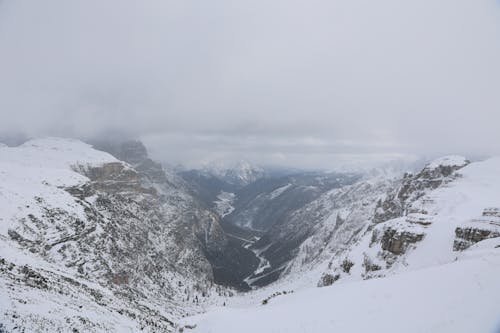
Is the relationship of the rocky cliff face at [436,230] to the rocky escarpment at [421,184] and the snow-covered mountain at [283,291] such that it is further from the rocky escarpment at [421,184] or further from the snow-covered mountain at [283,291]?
the rocky escarpment at [421,184]

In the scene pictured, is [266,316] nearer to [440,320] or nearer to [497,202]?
[440,320]

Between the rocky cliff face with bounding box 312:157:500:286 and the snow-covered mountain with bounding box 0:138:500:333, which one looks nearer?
the snow-covered mountain with bounding box 0:138:500:333

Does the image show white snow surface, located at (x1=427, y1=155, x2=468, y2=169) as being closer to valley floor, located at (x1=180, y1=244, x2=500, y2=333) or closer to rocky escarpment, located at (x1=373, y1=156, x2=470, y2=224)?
rocky escarpment, located at (x1=373, y1=156, x2=470, y2=224)

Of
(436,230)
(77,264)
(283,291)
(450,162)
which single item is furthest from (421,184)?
(77,264)

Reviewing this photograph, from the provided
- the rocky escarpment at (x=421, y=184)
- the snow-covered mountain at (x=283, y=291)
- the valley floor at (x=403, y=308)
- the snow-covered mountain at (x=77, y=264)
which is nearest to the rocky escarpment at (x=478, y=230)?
the snow-covered mountain at (x=283, y=291)

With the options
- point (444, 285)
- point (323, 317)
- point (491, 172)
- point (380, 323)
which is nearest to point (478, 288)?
point (444, 285)

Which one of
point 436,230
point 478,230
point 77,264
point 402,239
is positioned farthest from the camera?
point 77,264

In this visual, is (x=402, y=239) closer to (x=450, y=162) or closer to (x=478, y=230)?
(x=478, y=230)

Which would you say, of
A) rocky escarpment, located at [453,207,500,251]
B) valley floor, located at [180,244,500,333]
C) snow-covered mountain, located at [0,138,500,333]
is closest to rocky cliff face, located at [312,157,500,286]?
rocky escarpment, located at [453,207,500,251]
